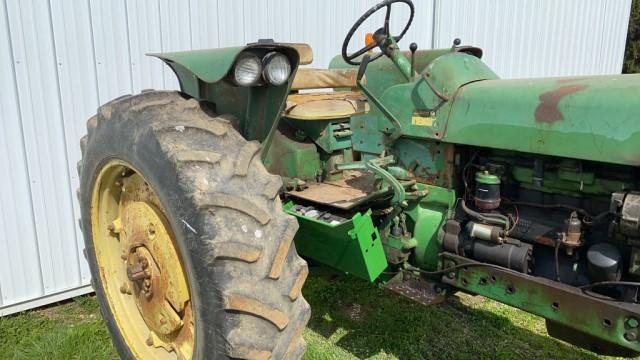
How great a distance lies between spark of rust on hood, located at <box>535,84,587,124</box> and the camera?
1.97 m

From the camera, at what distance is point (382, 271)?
2.49 m

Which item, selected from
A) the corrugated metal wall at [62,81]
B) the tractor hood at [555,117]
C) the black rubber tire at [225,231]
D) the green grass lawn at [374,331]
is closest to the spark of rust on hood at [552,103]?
the tractor hood at [555,117]

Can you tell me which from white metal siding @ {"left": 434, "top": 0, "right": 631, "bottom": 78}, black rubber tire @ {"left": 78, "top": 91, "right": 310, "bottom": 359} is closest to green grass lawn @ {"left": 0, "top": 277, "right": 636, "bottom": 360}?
black rubber tire @ {"left": 78, "top": 91, "right": 310, "bottom": 359}

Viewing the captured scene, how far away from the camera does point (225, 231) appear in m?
1.60

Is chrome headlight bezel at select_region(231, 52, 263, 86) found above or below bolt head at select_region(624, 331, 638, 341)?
above

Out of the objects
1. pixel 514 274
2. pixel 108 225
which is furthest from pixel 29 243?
pixel 514 274

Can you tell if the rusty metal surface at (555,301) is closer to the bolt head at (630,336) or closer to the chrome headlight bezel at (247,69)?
the bolt head at (630,336)

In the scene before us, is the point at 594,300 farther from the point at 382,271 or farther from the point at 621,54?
the point at 621,54

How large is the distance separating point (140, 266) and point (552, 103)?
1759mm

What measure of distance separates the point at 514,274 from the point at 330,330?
4.64 ft

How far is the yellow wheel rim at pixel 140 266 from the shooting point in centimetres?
198

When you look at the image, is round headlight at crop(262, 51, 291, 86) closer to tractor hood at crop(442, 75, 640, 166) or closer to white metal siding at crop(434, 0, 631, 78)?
tractor hood at crop(442, 75, 640, 166)

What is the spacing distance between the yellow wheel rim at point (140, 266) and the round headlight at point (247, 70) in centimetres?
52

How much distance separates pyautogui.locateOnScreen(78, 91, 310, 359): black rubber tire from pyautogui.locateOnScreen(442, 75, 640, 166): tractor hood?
97 cm
